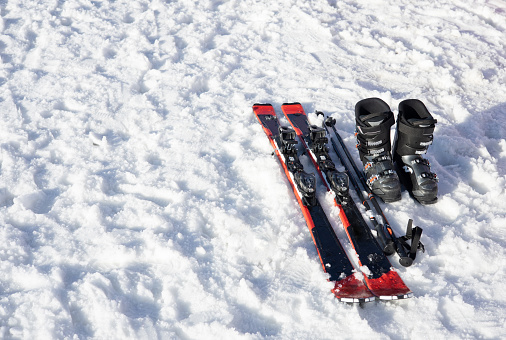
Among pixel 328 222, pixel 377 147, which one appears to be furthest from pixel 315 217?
pixel 377 147

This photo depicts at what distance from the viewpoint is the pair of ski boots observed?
306 centimetres

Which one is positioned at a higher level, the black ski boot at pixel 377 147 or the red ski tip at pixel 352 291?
Result: the black ski boot at pixel 377 147

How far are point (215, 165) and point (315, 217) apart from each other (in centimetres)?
97

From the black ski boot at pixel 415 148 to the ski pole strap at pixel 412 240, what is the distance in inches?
20.3

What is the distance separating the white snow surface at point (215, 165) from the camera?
91.4 inches

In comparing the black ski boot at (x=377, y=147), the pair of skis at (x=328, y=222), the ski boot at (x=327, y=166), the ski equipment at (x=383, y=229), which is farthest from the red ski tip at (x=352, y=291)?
the black ski boot at (x=377, y=147)

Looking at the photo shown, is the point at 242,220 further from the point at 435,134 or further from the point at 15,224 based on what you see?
the point at 435,134

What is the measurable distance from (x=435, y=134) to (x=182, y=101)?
250cm

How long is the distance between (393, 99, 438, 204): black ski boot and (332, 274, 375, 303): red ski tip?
0.99 metres

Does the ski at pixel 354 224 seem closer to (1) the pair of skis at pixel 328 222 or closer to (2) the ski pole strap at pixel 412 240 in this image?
(1) the pair of skis at pixel 328 222

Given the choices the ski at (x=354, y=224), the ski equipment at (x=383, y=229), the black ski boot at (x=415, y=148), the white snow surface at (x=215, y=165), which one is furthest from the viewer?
the black ski boot at (x=415, y=148)

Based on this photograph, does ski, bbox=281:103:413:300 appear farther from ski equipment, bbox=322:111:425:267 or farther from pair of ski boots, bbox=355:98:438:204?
pair of ski boots, bbox=355:98:438:204

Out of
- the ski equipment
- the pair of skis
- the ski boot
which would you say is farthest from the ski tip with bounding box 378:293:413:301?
the ski boot

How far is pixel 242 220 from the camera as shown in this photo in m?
2.88
